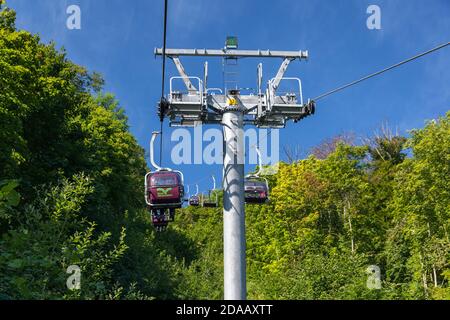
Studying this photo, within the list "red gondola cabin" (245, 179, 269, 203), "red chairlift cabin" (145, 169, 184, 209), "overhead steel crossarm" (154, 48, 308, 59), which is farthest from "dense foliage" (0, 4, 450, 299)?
"overhead steel crossarm" (154, 48, 308, 59)

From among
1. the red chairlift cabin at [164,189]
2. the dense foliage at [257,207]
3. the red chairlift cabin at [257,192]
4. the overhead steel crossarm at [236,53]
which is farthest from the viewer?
the dense foliage at [257,207]

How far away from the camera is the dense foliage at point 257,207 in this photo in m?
28.4

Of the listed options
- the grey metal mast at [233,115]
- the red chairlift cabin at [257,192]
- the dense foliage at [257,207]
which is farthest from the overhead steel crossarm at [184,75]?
the dense foliage at [257,207]

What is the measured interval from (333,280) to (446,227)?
1453cm

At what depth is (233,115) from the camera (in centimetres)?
1952

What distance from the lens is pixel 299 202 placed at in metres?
51.5

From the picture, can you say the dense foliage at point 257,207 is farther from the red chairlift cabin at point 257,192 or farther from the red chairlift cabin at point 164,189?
the red chairlift cabin at point 257,192

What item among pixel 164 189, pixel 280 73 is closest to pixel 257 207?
pixel 280 73

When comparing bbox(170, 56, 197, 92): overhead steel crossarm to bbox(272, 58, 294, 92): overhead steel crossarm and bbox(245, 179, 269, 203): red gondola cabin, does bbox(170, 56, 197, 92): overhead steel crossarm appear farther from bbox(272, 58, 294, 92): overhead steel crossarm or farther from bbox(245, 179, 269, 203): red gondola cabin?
bbox(245, 179, 269, 203): red gondola cabin

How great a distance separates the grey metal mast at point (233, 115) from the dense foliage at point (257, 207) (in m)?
3.62

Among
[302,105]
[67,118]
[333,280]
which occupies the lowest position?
[333,280]

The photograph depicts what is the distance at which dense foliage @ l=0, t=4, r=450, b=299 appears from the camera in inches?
1117
